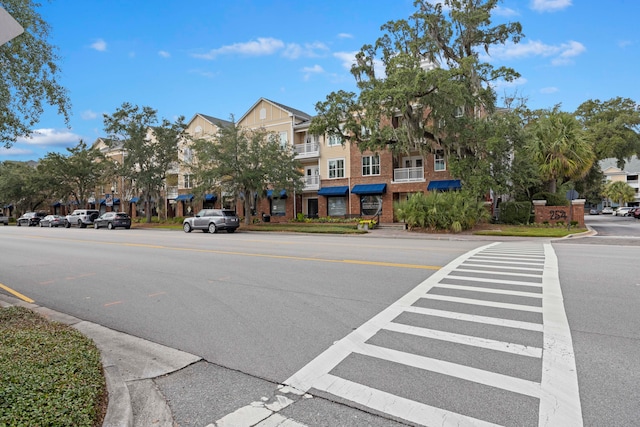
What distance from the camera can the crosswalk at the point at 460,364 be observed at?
3246 mm

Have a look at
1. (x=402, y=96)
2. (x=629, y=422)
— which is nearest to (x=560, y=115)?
(x=402, y=96)

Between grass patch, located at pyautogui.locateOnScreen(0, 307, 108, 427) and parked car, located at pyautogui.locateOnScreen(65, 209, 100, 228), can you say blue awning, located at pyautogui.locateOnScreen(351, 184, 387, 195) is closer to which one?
parked car, located at pyautogui.locateOnScreen(65, 209, 100, 228)

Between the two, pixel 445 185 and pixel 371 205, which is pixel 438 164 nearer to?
pixel 445 185

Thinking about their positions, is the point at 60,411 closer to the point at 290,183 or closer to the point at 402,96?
the point at 402,96

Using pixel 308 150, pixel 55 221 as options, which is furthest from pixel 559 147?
pixel 55 221

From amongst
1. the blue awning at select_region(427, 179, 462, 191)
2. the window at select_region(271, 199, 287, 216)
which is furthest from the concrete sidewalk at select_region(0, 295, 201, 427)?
the window at select_region(271, 199, 287, 216)

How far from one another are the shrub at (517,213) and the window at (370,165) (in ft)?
35.2

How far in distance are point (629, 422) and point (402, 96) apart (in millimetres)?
20880

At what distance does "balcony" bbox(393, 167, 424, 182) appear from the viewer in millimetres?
31639

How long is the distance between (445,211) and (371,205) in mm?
11248

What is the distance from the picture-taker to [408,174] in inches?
1264

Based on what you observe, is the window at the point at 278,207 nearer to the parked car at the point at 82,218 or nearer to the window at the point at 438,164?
the window at the point at 438,164

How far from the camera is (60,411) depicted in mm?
2930

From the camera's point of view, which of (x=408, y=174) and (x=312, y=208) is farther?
(x=312, y=208)
